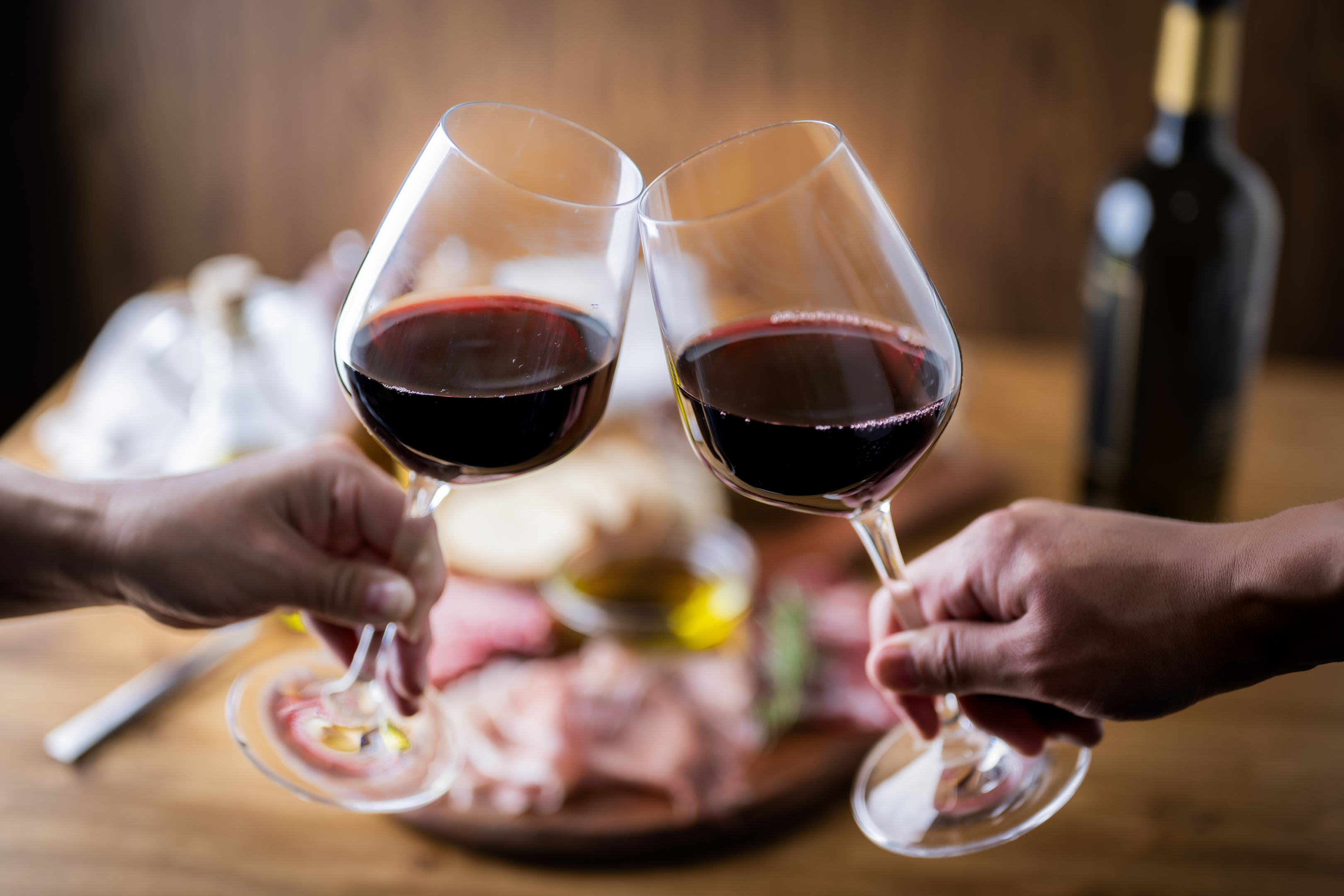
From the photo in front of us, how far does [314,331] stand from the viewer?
1.52 m

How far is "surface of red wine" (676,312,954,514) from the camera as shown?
64 cm

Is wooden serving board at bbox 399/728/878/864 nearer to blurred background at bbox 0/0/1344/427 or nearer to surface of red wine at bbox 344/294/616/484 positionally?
surface of red wine at bbox 344/294/616/484

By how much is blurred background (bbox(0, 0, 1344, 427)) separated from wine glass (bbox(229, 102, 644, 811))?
1.34 metres

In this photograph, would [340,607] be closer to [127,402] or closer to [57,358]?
[127,402]

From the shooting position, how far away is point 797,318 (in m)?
0.67

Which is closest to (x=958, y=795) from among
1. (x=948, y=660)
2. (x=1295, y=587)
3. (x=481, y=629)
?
(x=948, y=660)

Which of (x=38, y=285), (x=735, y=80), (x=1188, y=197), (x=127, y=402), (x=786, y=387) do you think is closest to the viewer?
(x=786, y=387)

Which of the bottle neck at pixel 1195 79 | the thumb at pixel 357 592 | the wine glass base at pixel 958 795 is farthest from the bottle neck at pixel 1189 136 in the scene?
the thumb at pixel 357 592

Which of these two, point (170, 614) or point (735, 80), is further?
point (735, 80)

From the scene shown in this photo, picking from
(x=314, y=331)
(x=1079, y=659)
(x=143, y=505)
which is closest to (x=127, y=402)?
(x=314, y=331)

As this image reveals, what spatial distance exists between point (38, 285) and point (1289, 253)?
7.46 feet

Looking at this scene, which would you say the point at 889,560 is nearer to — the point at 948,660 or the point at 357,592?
the point at 948,660

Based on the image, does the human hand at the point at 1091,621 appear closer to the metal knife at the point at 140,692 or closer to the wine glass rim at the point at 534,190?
the wine glass rim at the point at 534,190

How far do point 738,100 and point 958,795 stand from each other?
1.42m
